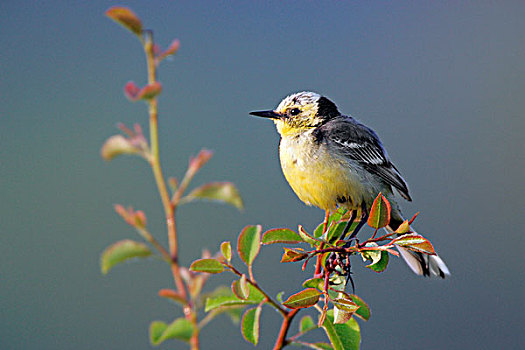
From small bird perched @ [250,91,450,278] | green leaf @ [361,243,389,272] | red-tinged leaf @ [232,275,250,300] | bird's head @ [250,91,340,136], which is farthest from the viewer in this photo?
bird's head @ [250,91,340,136]

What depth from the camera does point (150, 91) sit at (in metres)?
0.75

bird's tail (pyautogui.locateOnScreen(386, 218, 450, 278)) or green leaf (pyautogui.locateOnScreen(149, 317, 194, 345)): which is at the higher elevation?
green leaf (pyautogui.locateOnScreen(149, 317, 194, 345))

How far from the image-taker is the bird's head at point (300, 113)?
2.76m

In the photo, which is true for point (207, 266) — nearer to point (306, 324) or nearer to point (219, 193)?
point (219, 193)

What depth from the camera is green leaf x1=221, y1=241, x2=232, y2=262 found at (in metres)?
1.07

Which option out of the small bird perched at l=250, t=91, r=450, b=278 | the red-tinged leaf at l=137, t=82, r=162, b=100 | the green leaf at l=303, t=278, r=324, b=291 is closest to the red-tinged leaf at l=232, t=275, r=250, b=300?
the green leaf at l=303, t=278, r=324, b=291

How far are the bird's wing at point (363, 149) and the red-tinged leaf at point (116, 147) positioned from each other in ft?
5.89

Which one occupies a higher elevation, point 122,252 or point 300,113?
point 300,113

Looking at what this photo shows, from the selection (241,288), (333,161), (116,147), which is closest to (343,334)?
(241,288)

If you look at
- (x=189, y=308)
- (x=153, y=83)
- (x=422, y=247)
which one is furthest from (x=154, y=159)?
(x=422, y=247)

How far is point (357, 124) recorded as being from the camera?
9.29 feet

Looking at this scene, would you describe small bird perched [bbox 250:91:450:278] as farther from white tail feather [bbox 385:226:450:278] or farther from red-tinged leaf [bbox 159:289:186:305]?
red-tinged leaf [bbox 159:289:186:305]

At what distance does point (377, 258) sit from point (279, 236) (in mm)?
251

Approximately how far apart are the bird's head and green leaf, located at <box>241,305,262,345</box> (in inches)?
65.4
